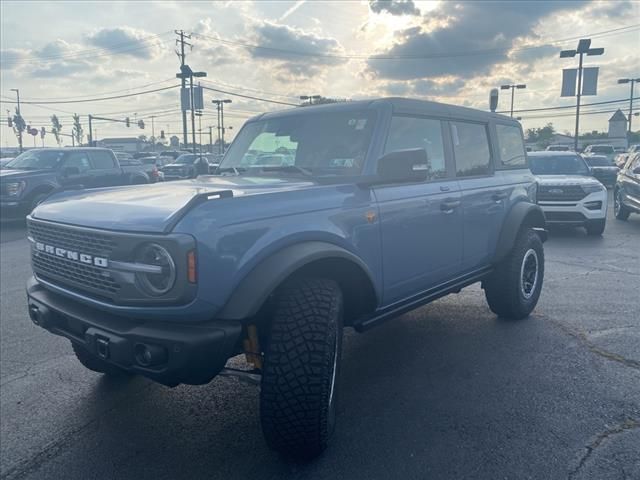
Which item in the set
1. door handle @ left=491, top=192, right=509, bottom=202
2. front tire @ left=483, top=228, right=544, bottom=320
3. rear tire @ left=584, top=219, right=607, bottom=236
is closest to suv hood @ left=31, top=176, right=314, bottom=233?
door handle @ left=491, top=192, right=509, bottom=202

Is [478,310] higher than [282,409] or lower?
lower

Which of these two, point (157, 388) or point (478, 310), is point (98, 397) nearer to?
point (157, 388)

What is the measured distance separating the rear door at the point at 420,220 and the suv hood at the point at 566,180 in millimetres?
7190

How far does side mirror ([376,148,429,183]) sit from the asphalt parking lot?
5.05 feet

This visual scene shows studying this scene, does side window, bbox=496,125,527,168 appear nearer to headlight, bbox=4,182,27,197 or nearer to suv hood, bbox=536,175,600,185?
suv hood, bbox=536,175,600,185

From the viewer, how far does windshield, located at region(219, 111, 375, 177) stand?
360 centimetres

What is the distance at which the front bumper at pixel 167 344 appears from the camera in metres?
2.33

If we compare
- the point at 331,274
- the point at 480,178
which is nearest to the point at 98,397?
the point at 331,274

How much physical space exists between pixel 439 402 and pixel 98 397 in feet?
7.97

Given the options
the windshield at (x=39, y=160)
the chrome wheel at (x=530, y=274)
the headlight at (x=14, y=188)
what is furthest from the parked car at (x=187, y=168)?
the headlight at (x=14, y=188)

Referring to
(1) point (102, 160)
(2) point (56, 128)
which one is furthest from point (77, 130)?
(1) point (102, 160)

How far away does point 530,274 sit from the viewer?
209 inches

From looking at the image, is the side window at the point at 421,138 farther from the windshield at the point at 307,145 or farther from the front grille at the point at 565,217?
the front grille at the point at 565,217

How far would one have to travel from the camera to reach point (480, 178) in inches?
179
